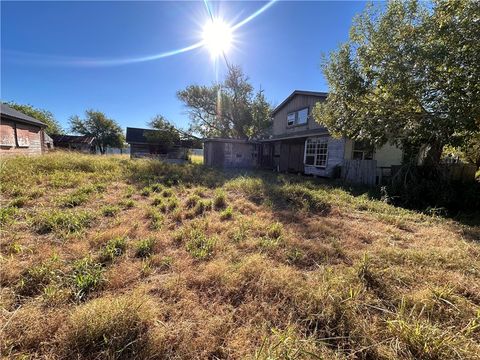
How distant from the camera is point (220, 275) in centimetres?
301

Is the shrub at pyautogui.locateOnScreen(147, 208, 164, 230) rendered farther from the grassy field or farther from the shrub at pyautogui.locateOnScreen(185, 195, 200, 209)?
the shrub at pyautogui.locateOnScreen(185, 195, 200, 209)

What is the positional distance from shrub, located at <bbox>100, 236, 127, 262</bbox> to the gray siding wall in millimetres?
12536

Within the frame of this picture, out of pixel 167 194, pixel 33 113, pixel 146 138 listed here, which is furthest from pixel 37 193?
pixel 33 113

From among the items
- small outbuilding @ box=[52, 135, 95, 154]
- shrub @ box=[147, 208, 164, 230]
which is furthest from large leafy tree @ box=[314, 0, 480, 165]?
small outbuilding @ box=[52, 135, 95, 154]

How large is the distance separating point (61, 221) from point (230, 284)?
368 cm

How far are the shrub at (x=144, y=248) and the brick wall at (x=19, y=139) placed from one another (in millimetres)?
12745

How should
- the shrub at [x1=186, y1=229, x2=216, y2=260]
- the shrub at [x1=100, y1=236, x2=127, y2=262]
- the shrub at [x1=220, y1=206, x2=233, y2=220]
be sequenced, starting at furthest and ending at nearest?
1. the shrub at [x1=220, y1=206, x2=233, y2=220]
2. the shrub at [x1=186, y1=229, x2=216, y2=260]
3. the shrub at [x1=100, y1=236, x2=127, y2=262]

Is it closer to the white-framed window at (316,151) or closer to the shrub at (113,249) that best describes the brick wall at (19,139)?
the shrub at (113,249)

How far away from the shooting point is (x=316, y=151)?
14586mm

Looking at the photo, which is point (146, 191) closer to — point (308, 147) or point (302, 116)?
point (308, 147)

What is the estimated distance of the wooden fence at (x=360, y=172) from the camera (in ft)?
34.7

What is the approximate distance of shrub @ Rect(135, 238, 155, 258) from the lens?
363 centimetres

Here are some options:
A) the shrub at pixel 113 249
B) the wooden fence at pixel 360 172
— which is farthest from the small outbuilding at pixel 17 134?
the wooden fence at pixel 360 172

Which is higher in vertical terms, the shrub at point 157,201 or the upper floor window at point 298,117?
the upper floor window at point 298,117
